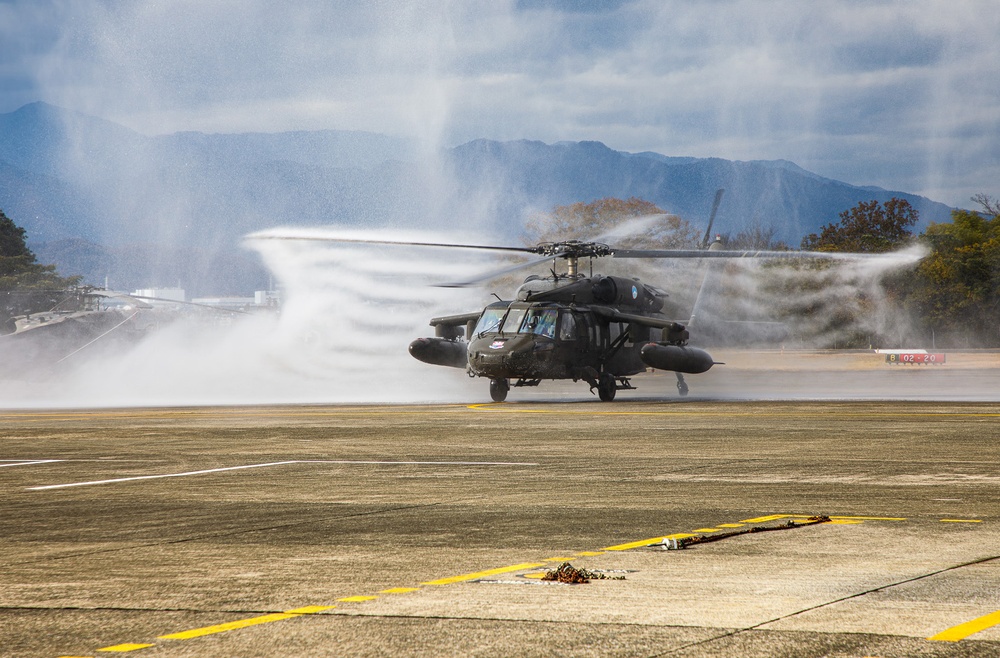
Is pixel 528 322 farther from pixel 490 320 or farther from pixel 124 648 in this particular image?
pixel 124 648

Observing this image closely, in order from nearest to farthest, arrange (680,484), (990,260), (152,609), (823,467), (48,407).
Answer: (152,609), (680,484), (823,467), (48,407), (990,260)

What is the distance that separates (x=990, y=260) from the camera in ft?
273

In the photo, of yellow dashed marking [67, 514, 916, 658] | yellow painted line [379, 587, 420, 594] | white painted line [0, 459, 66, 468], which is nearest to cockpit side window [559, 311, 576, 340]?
white painted line [0, 459, 66, 468]

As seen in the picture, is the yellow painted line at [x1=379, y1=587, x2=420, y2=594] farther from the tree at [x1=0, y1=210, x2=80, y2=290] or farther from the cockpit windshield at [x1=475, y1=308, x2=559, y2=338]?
the tree at [x1=0, y1=210, x2=80, y2=290]

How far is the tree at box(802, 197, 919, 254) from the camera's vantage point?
104688mm

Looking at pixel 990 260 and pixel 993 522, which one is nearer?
pixel 993 522

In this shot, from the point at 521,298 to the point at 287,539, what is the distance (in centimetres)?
2364

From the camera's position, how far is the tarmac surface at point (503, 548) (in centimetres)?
588

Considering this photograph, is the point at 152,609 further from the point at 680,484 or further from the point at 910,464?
the point at 910,464

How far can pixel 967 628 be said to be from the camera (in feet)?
19.1

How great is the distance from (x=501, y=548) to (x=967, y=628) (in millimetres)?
3635

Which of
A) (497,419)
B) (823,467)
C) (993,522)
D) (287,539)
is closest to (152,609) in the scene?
(287,539)

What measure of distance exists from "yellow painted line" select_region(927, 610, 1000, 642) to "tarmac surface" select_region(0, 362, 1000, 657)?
2cm

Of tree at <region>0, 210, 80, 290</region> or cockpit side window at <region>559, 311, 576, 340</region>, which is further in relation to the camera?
tree at <region>0, 210, 80, 290</region>
